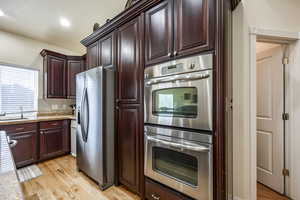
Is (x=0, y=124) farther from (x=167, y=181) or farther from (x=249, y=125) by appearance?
(x=249, y=125)

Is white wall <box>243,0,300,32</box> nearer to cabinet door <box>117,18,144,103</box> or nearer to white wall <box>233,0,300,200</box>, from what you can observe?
white wall <box>233,0,300,200</box>

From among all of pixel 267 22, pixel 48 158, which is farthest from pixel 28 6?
pixel 267 22

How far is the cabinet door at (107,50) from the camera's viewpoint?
7.59ft

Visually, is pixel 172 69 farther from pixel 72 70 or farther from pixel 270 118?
pixel 72 70

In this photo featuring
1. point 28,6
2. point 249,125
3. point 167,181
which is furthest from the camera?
point 28,6

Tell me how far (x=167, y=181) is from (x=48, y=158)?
2.85m

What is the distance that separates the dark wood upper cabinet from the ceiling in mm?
595

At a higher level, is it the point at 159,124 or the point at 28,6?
the point at 28,6

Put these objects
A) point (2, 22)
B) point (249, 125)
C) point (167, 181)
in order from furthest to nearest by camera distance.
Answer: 1. point (2, 22)
2. point (249, 125)
3. point (167, 181)

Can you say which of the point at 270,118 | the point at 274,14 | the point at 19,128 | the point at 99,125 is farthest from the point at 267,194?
the point at 19,128

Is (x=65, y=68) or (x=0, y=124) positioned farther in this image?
(x=65, y=68)

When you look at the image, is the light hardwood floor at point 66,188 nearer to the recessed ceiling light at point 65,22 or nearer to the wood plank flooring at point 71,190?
the wood plank flooring at point 71,190

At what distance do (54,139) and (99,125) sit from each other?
1837 mm

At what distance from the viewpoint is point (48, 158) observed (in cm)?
315
